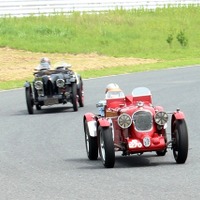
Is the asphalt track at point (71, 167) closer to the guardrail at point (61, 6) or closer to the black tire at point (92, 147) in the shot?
the black tire at point (92, 147)

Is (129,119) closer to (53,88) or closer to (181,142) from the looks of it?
(181,142)

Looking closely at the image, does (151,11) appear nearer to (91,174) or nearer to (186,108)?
(186,108)

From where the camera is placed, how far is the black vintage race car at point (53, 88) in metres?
23.4

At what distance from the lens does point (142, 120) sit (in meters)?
13.0

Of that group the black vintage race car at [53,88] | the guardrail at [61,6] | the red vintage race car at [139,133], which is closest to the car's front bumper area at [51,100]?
the black vintage race car at [53,88]

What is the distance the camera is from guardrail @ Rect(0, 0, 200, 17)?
54.0m

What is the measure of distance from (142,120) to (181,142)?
0.63 meters

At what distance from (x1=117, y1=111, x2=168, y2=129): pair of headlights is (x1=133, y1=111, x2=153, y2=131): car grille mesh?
92 mm

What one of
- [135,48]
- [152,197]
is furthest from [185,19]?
[152,197]

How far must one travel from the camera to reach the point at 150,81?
3145 cm

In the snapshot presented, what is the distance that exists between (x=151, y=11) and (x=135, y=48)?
10.8 meters

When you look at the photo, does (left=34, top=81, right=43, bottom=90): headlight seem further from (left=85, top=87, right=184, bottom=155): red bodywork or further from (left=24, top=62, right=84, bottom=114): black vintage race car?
(left=85, top=87, right=184, bottom=155): red bodywork

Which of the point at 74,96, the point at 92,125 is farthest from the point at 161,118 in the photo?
the point at 74,96

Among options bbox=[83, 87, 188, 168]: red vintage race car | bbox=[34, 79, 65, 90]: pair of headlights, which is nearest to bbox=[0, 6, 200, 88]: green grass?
bbox=[34, 79, 65, 90]: pair of headlights
